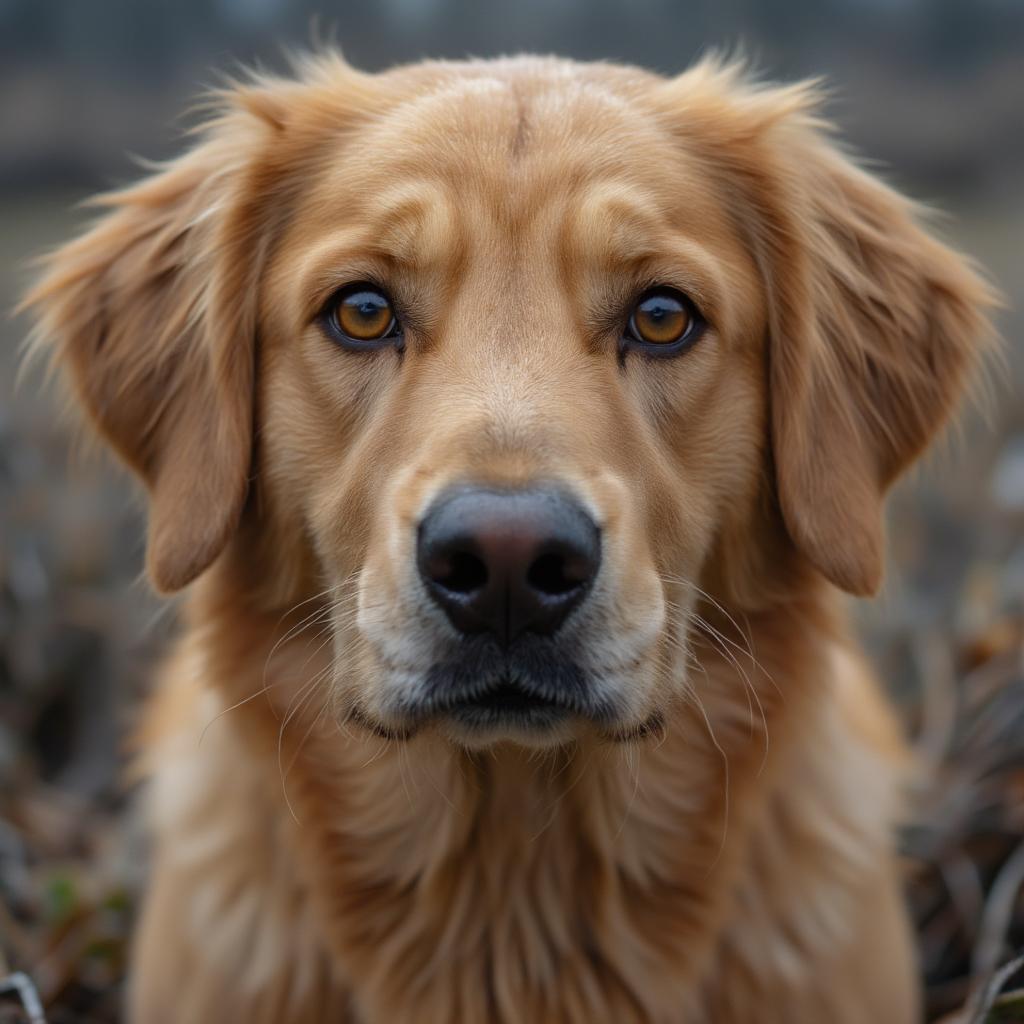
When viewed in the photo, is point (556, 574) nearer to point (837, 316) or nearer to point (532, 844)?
point (532, 844)

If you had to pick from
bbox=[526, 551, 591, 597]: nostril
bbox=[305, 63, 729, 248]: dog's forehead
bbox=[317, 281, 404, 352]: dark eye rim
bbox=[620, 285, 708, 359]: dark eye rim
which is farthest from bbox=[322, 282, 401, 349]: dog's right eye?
bbox=[526, 551, 591, 597]: nostril

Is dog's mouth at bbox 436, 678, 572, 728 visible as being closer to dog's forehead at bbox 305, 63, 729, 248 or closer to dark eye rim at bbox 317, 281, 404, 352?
dark eye rim at bbox 317, 281, 404, 352

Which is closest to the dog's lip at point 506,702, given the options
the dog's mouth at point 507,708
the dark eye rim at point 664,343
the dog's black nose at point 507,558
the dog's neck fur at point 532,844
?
the dog's mouth at point 507,708

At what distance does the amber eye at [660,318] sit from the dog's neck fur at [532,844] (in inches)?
30.0

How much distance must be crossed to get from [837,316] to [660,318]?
603 millimetres

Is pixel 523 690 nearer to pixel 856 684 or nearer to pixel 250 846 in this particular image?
pixel 250 846

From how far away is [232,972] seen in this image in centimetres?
332

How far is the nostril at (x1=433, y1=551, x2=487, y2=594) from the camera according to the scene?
243cm

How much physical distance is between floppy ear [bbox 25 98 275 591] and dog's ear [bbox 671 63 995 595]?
3.89 feet

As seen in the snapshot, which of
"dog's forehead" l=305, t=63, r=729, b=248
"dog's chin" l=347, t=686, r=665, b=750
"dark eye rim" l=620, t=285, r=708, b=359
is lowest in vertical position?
"dog's chin" l=347, t=686, r=665, b=750

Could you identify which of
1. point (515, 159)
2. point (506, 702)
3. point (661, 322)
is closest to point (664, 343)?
point (661, 322)

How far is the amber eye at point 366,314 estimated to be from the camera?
302 centimetres

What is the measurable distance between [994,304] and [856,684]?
122 cm

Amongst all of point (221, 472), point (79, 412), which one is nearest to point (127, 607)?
point (79, 412)
